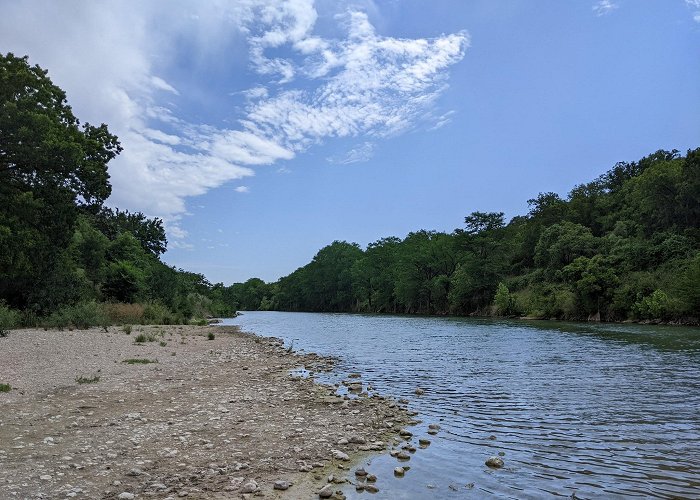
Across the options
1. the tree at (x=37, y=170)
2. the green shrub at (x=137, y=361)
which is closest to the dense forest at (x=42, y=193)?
the tree at (x=37, y=170)

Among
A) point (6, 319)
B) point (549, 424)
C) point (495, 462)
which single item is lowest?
point (495, 462)

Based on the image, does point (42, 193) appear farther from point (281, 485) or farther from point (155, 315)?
point (281, 485)

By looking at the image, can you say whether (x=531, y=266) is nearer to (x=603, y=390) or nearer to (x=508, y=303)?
(x=508, y=303)

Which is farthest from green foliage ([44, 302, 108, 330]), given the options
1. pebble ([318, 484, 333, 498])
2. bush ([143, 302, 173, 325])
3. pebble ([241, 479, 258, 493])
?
pebble ([318, 484, 333, 498])

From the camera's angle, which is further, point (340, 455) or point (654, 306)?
point (654, 306)

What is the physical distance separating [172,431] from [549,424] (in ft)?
27.5

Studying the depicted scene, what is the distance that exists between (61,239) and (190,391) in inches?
907

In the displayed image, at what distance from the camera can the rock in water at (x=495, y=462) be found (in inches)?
309

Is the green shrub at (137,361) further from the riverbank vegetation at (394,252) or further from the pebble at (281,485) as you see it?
the pebble at (281,485)

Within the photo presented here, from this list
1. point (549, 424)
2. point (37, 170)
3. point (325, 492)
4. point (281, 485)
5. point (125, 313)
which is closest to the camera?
point (325, 492)

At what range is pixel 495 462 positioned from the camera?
25.9 feet

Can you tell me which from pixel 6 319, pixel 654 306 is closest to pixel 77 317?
pixel 6 319

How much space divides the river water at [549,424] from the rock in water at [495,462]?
0.13 m

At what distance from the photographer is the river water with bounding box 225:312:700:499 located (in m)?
7.02
